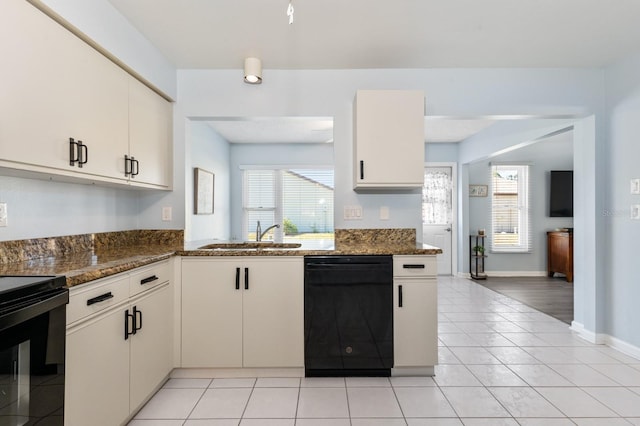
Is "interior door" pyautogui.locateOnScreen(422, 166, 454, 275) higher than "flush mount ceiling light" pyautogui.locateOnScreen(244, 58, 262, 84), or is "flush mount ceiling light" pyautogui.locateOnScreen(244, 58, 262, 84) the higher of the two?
"flush mount ceiling light" pyautogui.locateOnScreen(244, 58, 262, 84)

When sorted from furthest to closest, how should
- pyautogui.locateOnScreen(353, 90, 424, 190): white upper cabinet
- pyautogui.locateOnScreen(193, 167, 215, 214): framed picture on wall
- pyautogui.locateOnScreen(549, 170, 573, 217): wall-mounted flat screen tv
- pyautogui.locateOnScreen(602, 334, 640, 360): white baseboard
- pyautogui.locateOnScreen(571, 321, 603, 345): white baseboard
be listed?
pyautogui.locateOnScreen(549, 170, 573, 217): wall-mounted flat screen tv < pyautogui.locateOnScreen(193, 167, 215, 214): framed picture on wall < pyautogui.locateOnScreen(571, 321, 603, 345): white baseboard < pyautogui.locateOnScreen(602, 334, 640, 360): white baseboard < pyautogui.locateOnScreen(353, 90, 424, 190): white upper cabinet

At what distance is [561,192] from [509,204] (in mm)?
890

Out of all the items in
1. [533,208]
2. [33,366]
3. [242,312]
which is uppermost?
[533,208]

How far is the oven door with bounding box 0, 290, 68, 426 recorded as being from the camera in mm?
1093

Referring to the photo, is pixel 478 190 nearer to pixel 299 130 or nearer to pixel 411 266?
pixel 299 130

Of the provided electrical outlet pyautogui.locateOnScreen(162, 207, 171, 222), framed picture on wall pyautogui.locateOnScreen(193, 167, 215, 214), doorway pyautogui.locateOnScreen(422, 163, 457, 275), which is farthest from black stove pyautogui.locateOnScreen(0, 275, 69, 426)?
doorway pyautogui.locateOnScreen(422, 163, 457, 275)

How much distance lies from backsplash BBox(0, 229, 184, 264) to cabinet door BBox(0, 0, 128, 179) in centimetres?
51

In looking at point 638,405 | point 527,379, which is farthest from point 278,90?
point 638,405

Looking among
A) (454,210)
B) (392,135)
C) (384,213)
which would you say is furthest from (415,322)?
(454,210)

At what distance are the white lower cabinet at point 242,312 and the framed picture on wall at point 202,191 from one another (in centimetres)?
184

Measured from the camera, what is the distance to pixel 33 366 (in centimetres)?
120

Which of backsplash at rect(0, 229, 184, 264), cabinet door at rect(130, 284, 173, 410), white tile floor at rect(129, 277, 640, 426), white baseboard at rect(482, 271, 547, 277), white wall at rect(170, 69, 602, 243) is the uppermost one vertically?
white wall at rect(170, 69, 602, 243)

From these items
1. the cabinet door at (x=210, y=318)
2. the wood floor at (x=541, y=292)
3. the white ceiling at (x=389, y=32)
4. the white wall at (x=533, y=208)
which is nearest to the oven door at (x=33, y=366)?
the cabinet door at (x=210, y=318)

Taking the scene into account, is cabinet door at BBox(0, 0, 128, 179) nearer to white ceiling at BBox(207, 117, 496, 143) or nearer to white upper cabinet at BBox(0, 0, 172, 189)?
white upper cabinet at BBox(0, 0, 172, 189)
